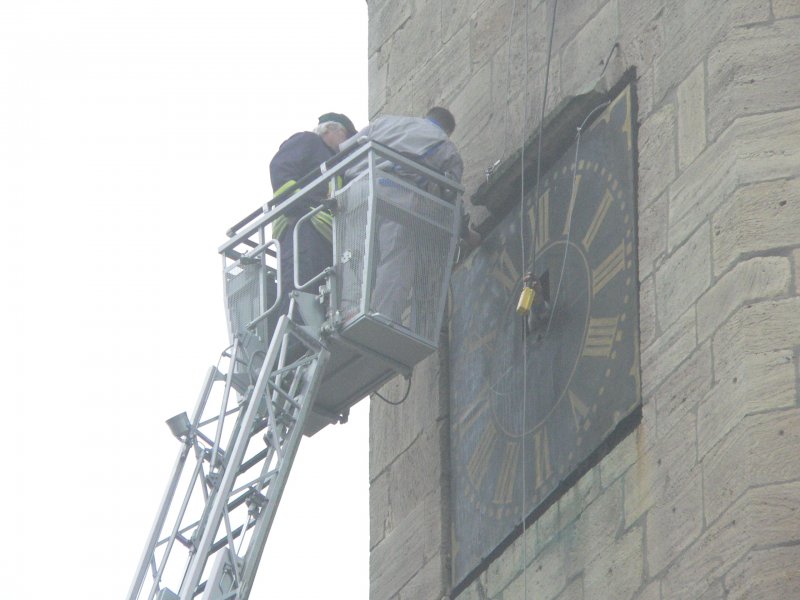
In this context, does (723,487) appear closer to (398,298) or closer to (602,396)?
(602,396)

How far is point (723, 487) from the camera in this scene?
404 inches

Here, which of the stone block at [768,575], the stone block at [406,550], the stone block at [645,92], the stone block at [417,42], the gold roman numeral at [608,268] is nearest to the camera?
the stone block at [768,575]

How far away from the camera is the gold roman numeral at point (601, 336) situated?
1159 centimetres

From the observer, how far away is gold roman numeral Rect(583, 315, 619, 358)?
11594 millimetres

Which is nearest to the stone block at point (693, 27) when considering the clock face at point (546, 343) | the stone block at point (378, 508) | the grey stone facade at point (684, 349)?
the grey stone facade at point (684, 349)

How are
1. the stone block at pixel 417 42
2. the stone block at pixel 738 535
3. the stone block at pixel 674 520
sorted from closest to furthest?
the stone block at pixel 738 535 → the stone block at pixel 674 520 → the stone block at pixel 417 42

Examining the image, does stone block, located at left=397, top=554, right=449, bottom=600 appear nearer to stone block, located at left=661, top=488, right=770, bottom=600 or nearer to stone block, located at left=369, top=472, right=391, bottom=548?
stone block, located at left=369, top=472, right=391, bottom=548

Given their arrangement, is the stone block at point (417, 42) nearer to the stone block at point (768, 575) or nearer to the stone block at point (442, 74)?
the stone block at point (442, 74)

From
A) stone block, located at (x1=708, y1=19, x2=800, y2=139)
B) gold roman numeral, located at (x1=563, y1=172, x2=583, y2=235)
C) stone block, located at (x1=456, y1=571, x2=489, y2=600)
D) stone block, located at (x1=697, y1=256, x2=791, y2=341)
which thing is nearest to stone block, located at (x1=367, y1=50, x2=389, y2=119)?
gold roman numeral, located at (x1=563, y1=172, x2=583, y2=235)

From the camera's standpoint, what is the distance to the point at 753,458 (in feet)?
33.3

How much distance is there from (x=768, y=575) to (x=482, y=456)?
9.34 feet

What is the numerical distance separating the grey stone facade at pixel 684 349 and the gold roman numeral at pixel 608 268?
0.18 meters

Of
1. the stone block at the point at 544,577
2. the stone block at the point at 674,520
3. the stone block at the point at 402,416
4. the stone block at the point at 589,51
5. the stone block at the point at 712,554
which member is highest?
the stone block at the point at 589,51

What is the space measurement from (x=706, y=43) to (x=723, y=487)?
217cm
